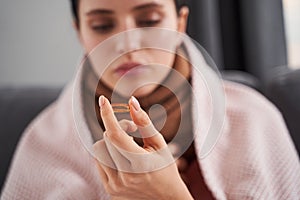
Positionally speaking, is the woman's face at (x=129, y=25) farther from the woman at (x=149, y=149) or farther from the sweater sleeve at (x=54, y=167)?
the sweater sleeve at (x=54, y=167)

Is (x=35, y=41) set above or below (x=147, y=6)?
below

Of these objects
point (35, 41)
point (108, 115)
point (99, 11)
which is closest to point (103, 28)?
point (99, 11)

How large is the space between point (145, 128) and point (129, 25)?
16 cm

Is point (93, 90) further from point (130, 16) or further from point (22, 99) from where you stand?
point (22, 99)

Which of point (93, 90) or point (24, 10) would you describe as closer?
point (93, 90)

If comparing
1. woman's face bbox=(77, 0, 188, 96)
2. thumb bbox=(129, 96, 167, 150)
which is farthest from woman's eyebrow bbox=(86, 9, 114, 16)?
thumb bbox=(129, 96, 167, 150)

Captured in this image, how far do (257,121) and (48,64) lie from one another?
701mm

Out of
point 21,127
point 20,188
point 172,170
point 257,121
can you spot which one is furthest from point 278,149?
point 21,127

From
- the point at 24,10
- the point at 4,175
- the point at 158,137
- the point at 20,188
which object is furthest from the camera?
the point at 24,10

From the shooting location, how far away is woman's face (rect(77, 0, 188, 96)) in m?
0.45

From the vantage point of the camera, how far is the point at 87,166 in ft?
1.86

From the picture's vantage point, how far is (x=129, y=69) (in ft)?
1.49

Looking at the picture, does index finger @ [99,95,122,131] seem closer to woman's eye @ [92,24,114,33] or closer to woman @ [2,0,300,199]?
woman @ [2,0,300,199]

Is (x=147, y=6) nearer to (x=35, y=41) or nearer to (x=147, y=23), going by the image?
(x=147, y=23)
